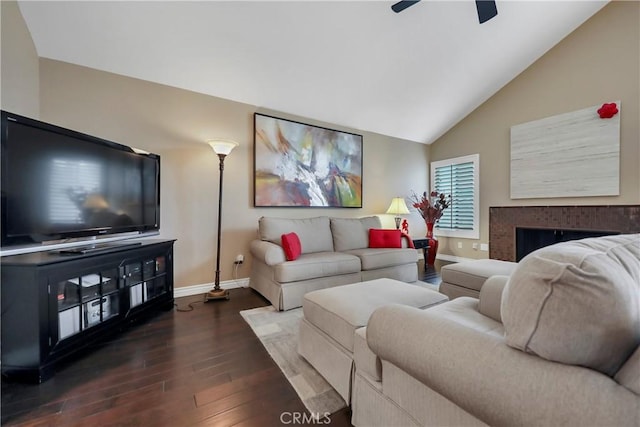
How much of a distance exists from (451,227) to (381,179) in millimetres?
1632

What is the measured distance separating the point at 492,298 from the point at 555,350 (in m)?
0.85

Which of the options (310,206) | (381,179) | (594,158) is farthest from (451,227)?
(310,206)

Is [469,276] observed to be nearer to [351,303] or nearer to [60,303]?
[351,303]

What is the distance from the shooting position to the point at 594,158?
10.5 feet

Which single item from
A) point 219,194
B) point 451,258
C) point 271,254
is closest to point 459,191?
point 451,258

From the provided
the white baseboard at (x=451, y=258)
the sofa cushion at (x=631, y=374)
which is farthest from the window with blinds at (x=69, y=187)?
the white baseboard at (x=451, y=258)

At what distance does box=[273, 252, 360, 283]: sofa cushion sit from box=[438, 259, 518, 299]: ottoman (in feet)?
3.21

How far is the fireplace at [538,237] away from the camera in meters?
3.45

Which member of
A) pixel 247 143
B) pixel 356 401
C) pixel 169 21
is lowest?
pixel 356 401

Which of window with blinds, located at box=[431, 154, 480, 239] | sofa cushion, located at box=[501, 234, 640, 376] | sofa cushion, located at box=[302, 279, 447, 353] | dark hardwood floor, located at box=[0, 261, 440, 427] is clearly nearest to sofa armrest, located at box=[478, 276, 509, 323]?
sofa cushion, located at box=[302, 279, 447, 353]

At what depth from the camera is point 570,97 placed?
341cm

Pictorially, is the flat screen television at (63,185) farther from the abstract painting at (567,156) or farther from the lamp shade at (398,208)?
the abstract painting at (567,156)

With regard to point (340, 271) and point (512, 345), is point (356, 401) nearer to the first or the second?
point (512, 345)

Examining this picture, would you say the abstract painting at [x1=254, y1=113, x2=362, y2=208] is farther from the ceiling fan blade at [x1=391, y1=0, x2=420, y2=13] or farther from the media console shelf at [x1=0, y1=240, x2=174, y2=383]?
the ceiling fan blade at [x1=391, y1=0, x2=420, y2=13]
